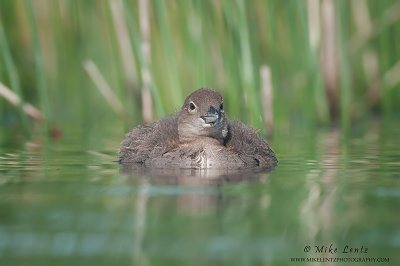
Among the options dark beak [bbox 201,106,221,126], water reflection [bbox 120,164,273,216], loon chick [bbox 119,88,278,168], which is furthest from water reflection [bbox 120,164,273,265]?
dark beak [bbox 201,106,221,126]

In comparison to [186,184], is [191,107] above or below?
above

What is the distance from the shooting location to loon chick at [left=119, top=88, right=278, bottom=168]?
25.8 ft

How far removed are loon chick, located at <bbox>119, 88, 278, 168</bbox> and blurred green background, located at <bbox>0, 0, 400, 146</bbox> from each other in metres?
1.34

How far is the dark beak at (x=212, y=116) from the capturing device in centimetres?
785

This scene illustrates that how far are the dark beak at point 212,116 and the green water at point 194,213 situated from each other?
0.56m

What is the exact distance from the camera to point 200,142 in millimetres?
8133

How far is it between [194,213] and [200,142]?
278 centimetres

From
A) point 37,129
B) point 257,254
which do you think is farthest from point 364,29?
point 257,254

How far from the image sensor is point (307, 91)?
11.3m

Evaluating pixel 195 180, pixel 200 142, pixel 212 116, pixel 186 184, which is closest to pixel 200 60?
pixel 200 142

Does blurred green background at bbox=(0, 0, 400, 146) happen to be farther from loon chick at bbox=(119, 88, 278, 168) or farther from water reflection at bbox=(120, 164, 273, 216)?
water reflection at bbox=(120, 164, 273, 216)

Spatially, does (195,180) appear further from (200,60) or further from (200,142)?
(200,60)

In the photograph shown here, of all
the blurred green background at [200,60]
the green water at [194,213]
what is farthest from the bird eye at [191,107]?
the blurred green background at [200,60]

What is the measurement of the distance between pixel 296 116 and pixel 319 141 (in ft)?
16.5
